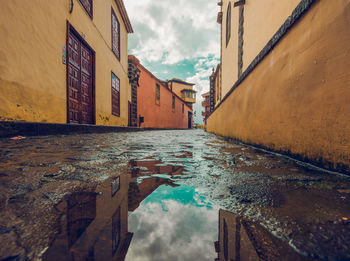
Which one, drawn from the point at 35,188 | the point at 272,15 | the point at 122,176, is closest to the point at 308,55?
the point at 122,176

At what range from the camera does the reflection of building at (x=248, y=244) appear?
1.19ft

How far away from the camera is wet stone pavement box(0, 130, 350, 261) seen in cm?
37

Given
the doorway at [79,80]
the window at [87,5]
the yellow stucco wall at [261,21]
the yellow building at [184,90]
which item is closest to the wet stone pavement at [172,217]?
the yellow stucco wall at [261,21]

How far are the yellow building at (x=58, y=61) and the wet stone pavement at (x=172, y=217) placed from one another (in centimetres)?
291

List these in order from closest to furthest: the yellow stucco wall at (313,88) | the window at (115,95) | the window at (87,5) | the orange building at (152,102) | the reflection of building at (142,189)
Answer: the reflection of building at (142,189) < the yellow stucco wall at (313,88) < the window at (87,5) < the window at (115,95) < the orange building at (152,102)

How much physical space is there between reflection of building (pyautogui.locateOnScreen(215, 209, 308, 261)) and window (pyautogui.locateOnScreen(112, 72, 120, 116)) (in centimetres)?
788

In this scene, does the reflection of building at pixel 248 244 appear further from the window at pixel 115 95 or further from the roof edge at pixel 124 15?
the roof edge at pixel 124 15

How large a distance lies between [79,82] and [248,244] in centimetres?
593

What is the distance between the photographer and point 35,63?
10.8ft

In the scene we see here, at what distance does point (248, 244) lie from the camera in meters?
0.40

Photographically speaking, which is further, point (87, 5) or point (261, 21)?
point (87, 5)

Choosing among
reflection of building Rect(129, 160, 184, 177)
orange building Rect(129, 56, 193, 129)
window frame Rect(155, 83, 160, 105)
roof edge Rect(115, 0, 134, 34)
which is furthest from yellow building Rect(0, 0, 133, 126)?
window frame Rect(155, 83, 160, 105)

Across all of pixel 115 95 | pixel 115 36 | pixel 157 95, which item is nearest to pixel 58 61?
pixel 115 95

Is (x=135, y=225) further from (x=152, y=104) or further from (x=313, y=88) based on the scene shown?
(x=152, y=104)
